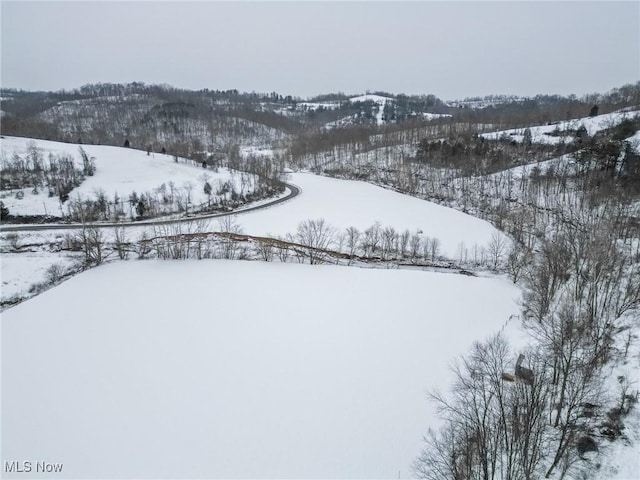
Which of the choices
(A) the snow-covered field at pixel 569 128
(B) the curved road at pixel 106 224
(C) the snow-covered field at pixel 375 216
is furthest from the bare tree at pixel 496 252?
(A) the snow-covered field at pixel 569 128

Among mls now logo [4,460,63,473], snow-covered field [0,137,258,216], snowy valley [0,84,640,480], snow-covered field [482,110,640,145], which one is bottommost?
mls now logo [4,460,63,473]

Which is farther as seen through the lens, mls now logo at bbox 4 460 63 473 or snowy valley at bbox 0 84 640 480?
snowy valley at bbox 0 84 640 480

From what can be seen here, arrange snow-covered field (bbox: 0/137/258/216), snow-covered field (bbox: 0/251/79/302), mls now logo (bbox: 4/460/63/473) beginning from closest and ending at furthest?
1. mls now logo (bbox: 4/460/63/473)
2. snow-covered field (bbox: 0/251/79/302)
3. snow-covered field (bbox: 0/137/258/216)

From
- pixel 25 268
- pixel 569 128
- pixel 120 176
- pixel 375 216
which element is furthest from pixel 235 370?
pixel 569 128

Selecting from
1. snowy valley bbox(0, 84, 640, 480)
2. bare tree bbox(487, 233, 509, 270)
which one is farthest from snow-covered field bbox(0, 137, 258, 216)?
bare tree bbox(487, 233, 509, 270)

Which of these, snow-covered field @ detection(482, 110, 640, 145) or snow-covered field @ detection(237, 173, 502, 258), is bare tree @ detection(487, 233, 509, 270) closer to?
snow-covered field @ detection(237, 173, 502, 258)
